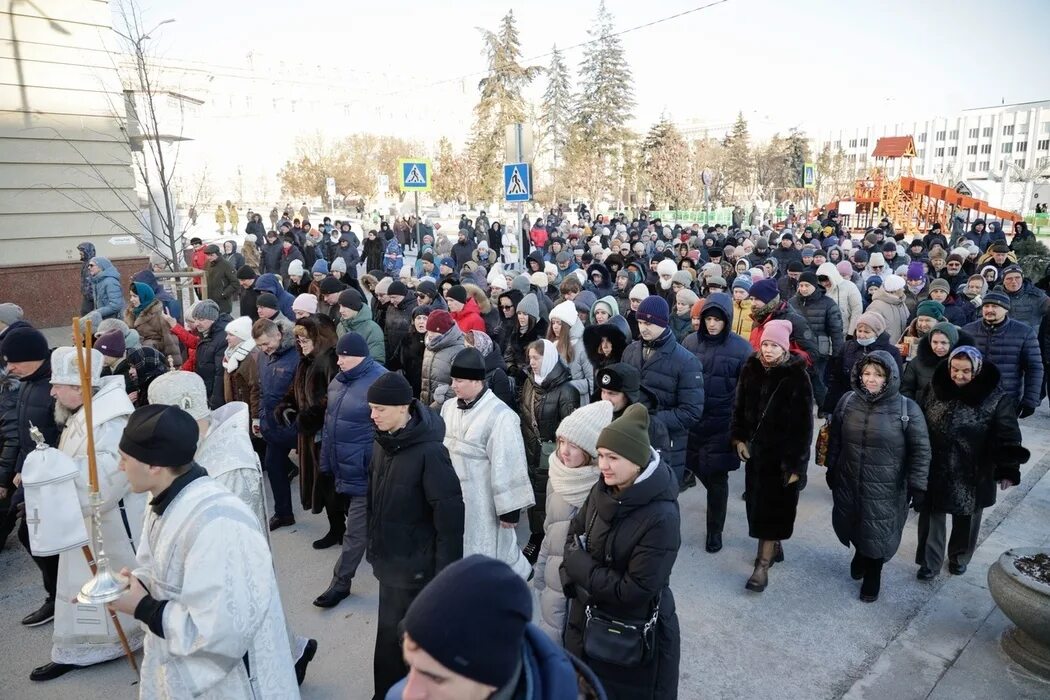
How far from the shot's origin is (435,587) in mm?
1457

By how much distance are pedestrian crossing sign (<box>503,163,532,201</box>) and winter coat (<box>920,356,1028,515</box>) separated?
6.65 meters

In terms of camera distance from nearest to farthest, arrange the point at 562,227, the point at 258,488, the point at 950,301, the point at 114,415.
→ the point at 258,488
the point at 114,415
the point at 950,301
the point at 562,227

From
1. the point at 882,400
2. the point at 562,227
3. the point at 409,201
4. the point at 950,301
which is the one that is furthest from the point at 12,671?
the point at 409,201

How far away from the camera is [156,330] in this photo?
729 cm

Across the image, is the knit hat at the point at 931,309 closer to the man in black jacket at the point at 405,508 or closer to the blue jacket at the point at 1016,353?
the blue jacket at the point at 1016,353

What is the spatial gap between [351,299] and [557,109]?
54.6 metres

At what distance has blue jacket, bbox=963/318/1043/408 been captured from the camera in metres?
6.51

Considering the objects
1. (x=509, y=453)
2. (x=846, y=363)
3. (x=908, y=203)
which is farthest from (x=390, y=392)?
(x=908, y=203)

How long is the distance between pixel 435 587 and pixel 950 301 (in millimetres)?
9078

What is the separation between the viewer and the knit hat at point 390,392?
3484mm

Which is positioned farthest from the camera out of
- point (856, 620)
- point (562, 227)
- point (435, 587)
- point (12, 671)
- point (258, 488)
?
point (562, 227)

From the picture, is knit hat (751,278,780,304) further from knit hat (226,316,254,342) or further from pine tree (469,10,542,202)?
pine tree (469,10,542,202)

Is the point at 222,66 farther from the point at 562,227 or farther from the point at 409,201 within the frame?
the point at 562,227

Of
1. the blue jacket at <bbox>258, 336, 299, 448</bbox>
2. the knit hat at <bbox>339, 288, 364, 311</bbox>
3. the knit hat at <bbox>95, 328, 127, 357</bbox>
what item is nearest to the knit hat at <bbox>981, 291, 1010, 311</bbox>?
the knit hat at <bbox>339, 288, 364, 311</bbox>
